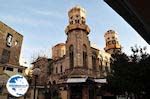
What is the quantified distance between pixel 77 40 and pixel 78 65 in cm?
452

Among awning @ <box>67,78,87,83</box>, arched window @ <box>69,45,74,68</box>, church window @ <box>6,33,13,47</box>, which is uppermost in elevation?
church window @ <box>6,33,13,47</box>

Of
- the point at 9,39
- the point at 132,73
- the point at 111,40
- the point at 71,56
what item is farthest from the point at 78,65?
the point at 111,40

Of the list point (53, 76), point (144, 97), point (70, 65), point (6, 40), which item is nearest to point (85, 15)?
point (70, 65)

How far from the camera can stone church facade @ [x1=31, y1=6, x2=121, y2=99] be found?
32594mm

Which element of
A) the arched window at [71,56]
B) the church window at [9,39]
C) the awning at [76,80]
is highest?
the church window at [9,39]

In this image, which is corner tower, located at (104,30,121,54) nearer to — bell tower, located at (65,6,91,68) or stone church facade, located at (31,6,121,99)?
stone church facade, located at (31,6,121,99)

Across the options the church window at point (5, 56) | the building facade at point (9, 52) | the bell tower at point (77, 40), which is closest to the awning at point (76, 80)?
the bell tower at point (77, 40)

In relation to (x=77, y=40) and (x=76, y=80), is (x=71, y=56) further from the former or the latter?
(x=76, y=80)

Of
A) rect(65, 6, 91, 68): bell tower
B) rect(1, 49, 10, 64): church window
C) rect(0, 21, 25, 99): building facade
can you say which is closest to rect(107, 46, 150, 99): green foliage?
rect(65, 6, 91, 68): bell tower

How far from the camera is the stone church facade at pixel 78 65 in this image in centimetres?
3259

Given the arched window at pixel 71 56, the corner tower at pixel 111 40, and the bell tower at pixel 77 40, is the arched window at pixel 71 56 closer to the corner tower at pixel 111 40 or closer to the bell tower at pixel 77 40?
the bell tower at pixel 77 40

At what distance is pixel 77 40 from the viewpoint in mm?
35625

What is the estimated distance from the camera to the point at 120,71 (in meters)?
22.8

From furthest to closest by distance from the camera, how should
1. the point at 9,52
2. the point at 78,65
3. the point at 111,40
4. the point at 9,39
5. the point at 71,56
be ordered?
the point at 111,40 < the point at 9,39 < the point at 9,52 < the point at 71,56 < the point at 78,65
